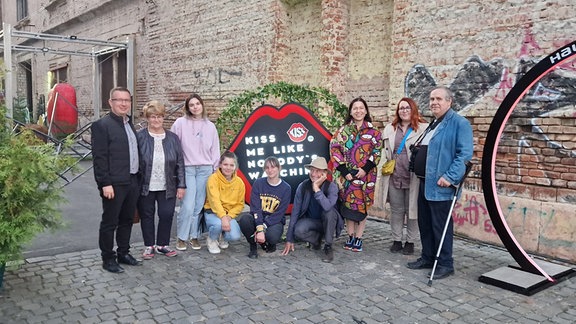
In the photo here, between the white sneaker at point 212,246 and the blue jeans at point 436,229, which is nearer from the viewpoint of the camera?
the blue jeans at point 436,229

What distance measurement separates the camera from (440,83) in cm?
644

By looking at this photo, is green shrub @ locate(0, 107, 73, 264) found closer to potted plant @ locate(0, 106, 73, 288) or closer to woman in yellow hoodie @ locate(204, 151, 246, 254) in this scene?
potted plant @ locate(0, 106, 73, 288)

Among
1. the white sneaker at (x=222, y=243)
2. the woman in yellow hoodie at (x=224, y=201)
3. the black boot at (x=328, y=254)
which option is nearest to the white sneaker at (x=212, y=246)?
the woman in yellow hoodie at (x=224, y=201)

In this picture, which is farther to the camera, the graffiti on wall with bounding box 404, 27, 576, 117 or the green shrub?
the graffiti on wall with bounding box 404, 27, 576, 117

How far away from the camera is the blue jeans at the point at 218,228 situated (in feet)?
17.4

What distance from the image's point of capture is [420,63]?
6.68 meters

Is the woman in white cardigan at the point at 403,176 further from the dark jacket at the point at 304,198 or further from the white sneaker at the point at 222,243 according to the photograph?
the white sneaker at the point at 222,243

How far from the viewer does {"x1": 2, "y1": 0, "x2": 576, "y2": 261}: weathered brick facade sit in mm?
5273

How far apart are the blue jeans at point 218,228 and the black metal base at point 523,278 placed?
8.62ft

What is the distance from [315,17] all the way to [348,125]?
12.8 feet

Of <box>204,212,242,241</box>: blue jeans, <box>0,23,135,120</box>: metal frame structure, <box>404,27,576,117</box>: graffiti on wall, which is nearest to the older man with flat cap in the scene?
<box>204,212,242,241</box>: blue jeans

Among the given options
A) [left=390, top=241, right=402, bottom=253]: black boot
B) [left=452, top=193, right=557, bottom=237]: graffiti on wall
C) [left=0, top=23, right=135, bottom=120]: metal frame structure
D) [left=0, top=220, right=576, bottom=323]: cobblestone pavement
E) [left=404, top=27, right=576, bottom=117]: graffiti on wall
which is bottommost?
[left=0, top=220, right=576, bottom=323]: cobblestone pavement

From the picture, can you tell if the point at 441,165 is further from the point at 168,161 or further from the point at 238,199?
the point at 168,161

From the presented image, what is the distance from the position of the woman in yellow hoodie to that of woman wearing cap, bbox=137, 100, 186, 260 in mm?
363
